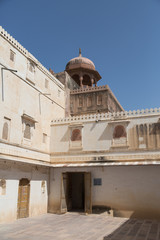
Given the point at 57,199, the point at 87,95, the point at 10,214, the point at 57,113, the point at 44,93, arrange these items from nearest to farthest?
1. the point at 10,214
2. the point at 57,199
3. the point at 44,93
4. the point at 57,113
5. the point at 87,95

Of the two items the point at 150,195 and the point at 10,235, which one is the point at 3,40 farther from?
the point at 150,195

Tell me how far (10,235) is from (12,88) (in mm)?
7519

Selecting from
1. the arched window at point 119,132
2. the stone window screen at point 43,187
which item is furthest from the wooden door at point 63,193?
the arched window at point 119,132

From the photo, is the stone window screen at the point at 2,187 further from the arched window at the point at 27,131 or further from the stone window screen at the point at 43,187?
the stone window screen at the point at 43,187

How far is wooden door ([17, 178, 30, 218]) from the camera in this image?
39.0 feet

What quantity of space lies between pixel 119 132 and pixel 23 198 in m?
7.02

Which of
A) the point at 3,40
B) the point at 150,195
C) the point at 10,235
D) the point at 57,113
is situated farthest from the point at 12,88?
the point at 150,195

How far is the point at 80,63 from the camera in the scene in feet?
83.4

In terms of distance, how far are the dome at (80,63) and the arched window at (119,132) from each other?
12814mm

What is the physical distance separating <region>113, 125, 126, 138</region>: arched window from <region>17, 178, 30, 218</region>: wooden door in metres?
6.17

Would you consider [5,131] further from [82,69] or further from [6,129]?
[82,69]

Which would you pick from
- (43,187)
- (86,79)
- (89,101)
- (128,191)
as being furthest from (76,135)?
(86,79)

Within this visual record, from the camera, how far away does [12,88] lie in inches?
492

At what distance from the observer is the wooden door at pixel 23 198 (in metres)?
11.9
